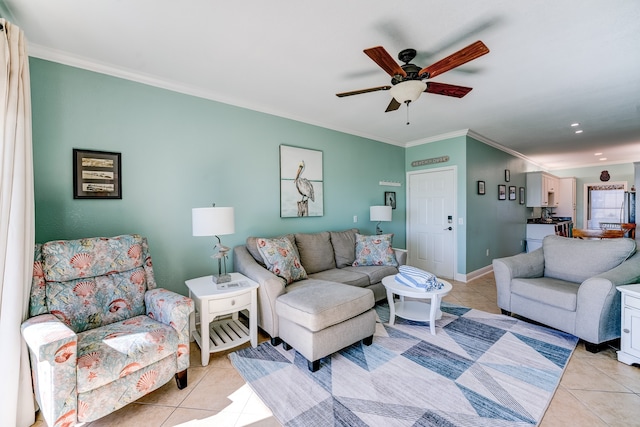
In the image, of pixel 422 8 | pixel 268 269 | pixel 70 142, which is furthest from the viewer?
pixel 268 269

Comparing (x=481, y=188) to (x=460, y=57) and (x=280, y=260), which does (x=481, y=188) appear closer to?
(x=460, y=57)

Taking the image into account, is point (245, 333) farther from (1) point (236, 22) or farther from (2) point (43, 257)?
(1) point (236, 22)

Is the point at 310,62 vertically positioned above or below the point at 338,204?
above

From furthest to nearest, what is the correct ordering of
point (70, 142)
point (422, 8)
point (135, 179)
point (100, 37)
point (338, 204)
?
point (338, 204)
point (135, 179)
point (70, 142)
point (100, 37)
point (422, 8)

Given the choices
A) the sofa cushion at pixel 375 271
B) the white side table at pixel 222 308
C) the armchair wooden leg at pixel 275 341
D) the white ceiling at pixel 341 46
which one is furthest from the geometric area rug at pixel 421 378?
the white ceiling at pixel 341 46

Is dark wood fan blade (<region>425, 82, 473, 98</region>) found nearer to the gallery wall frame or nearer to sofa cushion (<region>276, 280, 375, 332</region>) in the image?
sofa cushion (<region>276, 280, 375, 332</region>)

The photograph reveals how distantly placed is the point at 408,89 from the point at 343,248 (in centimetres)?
219

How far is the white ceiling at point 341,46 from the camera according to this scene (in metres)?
1.69

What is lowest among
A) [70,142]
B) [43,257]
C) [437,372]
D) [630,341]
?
[437,372]

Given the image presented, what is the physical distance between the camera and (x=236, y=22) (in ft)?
5.95

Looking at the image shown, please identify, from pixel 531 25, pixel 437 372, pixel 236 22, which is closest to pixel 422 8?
pixel 531 25

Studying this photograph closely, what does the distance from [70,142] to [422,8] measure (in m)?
2.86

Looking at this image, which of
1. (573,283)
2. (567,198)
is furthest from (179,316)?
(567,198)

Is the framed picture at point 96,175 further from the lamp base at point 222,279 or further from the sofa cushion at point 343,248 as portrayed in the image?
the sofa cushion at point 343,248
